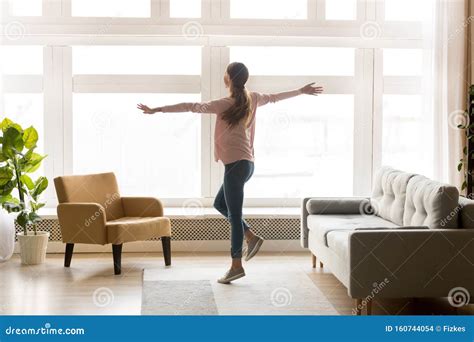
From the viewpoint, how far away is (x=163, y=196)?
723 centimetres

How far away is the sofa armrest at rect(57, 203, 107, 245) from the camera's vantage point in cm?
572

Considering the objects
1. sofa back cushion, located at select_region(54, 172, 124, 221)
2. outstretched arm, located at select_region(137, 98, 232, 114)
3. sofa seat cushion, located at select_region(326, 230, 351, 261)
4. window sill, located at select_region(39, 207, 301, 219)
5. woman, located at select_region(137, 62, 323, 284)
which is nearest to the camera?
sofa seat cushion, located at select_region(326, 230, 351, 261)

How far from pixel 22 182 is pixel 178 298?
207cm

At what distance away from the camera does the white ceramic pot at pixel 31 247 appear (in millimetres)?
6254

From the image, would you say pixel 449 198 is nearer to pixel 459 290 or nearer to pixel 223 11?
pixel 459 290

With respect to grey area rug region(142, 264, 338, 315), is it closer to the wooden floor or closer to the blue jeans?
the wooden floor

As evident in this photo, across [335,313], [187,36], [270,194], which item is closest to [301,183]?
[270,194]

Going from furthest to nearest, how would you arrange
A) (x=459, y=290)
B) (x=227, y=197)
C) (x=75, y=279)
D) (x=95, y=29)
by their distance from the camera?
(x=95, y=29), (x=75, y=279), (x=227, y=197), (x=459, y=290)

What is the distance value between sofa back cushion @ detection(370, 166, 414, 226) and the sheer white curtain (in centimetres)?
119

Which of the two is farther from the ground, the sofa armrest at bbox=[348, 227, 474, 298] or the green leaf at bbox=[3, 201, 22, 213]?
the green leaf at bbox=[3, 201, 22, 213]

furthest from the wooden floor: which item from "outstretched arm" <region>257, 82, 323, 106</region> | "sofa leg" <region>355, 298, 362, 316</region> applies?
"outstretched arm" <region>257, 82, 323, 106</region>

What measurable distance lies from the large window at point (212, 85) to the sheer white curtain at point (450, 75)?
111 mm

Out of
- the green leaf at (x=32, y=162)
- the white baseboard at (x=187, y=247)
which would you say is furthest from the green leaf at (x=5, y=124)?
the white baseboard at (x=187, y=247)

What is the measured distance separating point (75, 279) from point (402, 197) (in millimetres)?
2505
